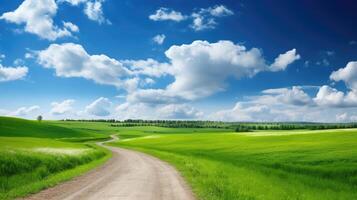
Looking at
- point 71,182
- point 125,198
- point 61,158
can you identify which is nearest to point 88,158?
point 61,158

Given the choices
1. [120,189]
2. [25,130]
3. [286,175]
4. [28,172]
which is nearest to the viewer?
[120,189]

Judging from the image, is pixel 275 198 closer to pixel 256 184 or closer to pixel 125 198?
pixel 256 184

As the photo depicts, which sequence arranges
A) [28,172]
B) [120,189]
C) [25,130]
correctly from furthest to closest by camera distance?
1. [25,130]
2. [28,172]
3. [120,189]

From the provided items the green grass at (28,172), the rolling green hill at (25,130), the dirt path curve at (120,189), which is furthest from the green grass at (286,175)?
the rolling green hill at (25,130)

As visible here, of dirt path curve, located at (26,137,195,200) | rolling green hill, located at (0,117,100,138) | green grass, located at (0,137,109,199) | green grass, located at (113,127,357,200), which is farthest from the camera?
rolling green hill, located at (0,117,100,138)

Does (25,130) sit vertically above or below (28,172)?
above

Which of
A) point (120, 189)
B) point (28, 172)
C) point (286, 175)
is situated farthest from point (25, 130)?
point (120, 189)

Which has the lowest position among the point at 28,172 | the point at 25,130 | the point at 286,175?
the point at 286,175

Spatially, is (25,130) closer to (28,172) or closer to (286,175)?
(28,172)

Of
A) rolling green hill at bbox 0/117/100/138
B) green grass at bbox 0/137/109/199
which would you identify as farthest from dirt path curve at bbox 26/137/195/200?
rolling green hill at bbox 0/117/100/138

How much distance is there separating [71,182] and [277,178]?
16.4m

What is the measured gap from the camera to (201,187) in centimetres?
2250

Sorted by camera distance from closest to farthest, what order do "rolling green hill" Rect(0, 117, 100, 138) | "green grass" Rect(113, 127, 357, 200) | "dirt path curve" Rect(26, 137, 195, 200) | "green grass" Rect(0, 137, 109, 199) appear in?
"dirt path curve" Rect(26, 137, 195, 200)
"green grass" Rect(0, 137, 109, 199)
"green grass" Rect(113, 127, 357, 200)
"rolling green hill" Rect(0, 117, 100, 138)

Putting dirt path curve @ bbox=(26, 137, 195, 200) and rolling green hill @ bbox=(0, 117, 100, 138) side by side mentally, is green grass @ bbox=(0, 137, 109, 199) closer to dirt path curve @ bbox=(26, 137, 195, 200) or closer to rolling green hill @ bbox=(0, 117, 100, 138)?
dirt path curve @ bbox=(26, 137, 195, 200)
